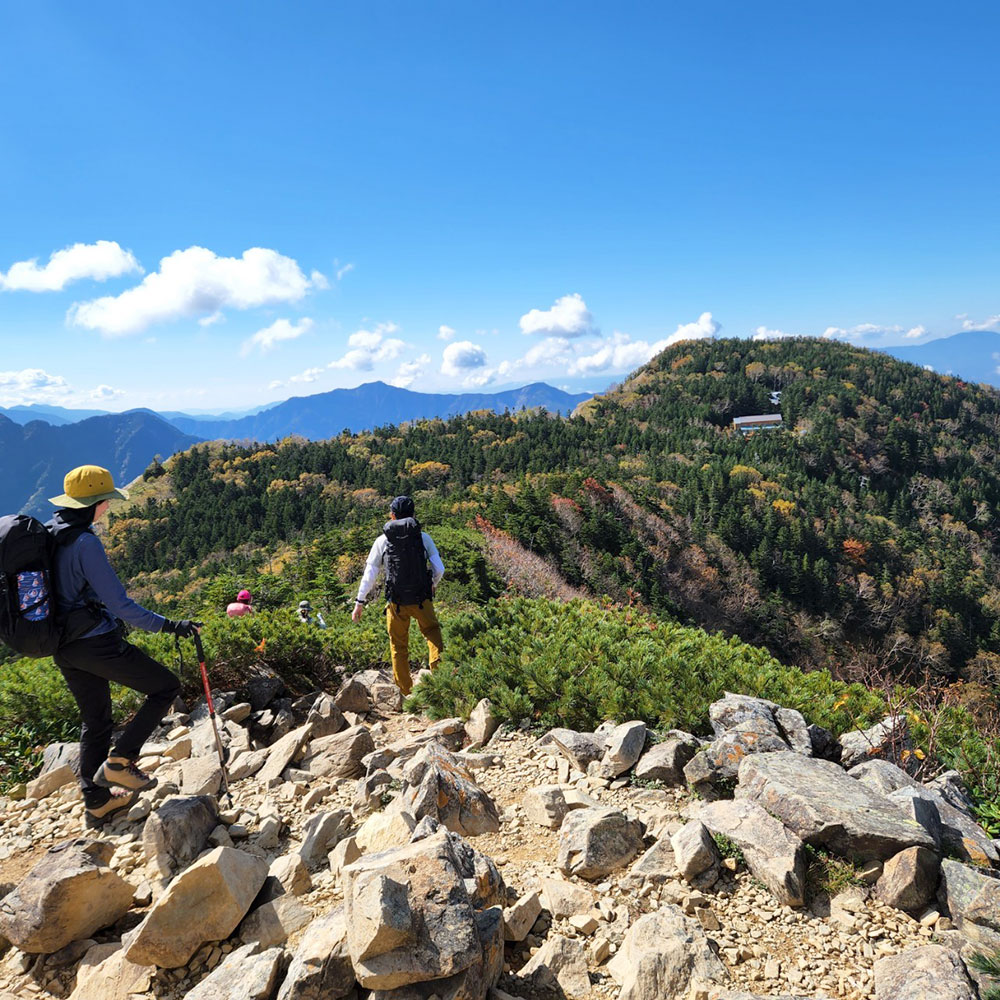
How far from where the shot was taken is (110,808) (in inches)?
165

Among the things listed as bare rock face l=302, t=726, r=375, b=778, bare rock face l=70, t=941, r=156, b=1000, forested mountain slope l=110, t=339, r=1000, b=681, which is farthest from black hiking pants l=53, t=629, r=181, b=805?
forested mountain slope l=110, t=339, r=1000, b=681

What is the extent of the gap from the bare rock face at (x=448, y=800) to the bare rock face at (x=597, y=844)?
0.62 metres

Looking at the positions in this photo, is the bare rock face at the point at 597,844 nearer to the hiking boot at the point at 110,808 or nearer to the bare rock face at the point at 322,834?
the bare rock face at the point at 322,834

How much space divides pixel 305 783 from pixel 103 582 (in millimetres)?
2097

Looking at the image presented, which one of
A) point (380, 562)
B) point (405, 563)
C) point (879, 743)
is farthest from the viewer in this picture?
point (380, 562)

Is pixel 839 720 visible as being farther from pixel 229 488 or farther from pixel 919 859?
pixel 229 488

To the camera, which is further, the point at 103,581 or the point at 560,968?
the point at 103,581

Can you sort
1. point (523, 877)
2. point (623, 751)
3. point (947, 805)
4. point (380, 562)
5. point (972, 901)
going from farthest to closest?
1. point (380, 562)
2. point (623, 751)
3. point (947, 805)
4. point (523, 877)
5. point (972, 901)

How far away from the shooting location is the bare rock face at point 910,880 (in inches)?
124

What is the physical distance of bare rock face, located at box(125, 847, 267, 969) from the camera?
2.80 meters

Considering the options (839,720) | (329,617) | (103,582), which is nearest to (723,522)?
(329,617)

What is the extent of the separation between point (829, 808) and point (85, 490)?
16.7 feet

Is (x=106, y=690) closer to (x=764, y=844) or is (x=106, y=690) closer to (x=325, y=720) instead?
(x=325, y=720)

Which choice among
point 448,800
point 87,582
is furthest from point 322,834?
point 87,582
